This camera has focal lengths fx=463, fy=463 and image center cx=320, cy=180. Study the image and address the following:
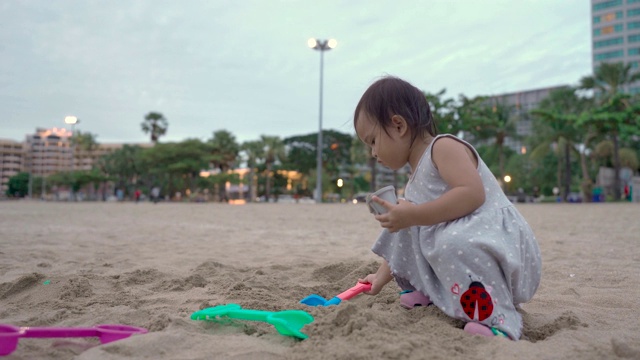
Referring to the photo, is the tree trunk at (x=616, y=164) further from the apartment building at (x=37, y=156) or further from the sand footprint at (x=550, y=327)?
the apartment building at (x=37, y=156)

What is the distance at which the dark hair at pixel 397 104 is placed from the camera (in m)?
1.87

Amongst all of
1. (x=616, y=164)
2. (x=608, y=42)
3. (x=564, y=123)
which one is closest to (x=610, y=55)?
(x=608, y=42)

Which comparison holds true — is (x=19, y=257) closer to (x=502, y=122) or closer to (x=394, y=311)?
(x=394, y=311)

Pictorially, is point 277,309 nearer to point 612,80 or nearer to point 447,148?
point 447,148

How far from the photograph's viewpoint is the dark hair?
73.6 inches

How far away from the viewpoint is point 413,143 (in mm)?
1949

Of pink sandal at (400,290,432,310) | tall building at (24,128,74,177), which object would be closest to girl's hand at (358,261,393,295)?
pink sandal at (400,290,432,310)

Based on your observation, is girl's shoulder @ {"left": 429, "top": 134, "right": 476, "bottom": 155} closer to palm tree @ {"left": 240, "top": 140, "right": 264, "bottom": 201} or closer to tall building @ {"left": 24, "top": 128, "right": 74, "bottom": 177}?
palm tree @ {"left": 240, "top": 140, "right": 264, "bottom": 201}

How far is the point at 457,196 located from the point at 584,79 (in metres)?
35.9

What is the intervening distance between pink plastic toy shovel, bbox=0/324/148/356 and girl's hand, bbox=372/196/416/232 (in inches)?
37.0

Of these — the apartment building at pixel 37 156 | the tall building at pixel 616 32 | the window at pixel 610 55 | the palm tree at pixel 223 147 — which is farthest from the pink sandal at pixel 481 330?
the apartment building at pixel 37 156

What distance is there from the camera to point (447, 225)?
1.77 meters

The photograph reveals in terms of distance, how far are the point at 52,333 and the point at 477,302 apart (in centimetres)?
142

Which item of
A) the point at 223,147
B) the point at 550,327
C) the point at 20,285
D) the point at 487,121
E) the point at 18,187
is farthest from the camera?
the point at 18,187
